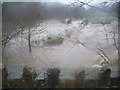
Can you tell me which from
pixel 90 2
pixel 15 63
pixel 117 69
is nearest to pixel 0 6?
pixel 15 63

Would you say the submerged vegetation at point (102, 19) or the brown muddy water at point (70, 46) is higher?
the submerged vegetation at point (102, 19)

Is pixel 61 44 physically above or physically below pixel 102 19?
below

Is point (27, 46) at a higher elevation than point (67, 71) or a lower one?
higher

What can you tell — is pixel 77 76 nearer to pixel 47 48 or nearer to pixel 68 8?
pixel 47 48

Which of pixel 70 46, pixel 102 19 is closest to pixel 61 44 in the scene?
pixel 70 46

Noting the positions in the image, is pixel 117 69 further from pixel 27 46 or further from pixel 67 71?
pixel 27 46

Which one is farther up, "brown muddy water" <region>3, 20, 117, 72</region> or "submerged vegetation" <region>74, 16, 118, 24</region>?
"submerged vegetation" <region>74, 16, 118, 24</region>

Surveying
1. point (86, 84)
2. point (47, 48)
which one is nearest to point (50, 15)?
point (47, 48)

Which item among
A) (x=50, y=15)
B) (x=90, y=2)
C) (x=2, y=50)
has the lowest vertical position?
(x=2, y=50)

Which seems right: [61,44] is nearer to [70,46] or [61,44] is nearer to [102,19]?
[70,46]
